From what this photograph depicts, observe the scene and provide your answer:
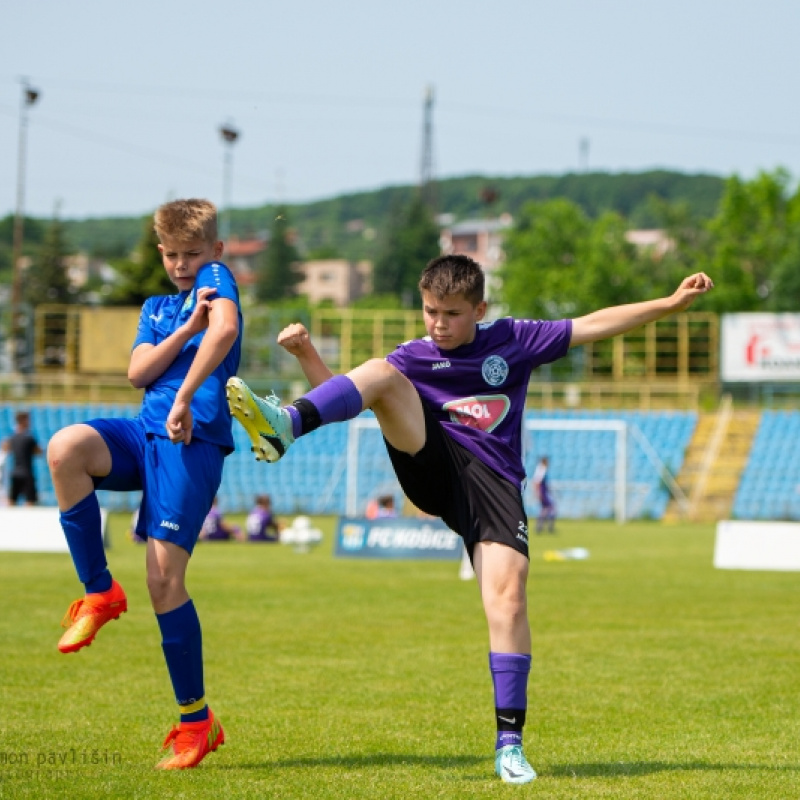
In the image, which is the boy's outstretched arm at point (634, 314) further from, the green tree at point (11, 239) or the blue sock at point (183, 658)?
the green tree at point (11, 239)

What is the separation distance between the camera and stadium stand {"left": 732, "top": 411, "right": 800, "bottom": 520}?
128ft

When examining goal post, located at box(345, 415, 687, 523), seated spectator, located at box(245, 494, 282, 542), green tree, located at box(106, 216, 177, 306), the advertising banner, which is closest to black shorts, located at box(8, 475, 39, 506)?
seated spectator, located at box(245, 494, 282, 542)

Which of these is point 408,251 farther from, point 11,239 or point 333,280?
point 11,239

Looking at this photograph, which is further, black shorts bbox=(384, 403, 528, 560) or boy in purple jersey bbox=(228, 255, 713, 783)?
black shorts bbox=(384, 403, 528, 560)

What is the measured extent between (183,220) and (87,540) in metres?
1.44

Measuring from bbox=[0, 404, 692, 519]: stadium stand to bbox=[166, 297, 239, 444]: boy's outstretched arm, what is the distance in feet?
113

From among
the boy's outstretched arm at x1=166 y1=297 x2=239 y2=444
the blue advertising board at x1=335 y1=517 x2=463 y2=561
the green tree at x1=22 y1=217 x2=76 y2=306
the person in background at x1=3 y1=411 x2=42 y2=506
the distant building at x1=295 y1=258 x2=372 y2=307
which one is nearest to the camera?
the boy's outstretched arm at x1=166 y1=297 x2=239 y2=444

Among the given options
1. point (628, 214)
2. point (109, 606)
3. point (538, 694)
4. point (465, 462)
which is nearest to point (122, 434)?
point (109, 606)

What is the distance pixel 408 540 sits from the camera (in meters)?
20.0

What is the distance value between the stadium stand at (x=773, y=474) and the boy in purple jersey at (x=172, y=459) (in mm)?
34611

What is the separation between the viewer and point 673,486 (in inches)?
1583

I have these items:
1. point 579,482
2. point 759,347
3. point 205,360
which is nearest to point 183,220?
point 205,360

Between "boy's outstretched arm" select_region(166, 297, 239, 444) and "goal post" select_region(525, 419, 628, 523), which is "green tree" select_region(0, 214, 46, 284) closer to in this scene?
"goal post" select_region(525, 419, 628, 523)

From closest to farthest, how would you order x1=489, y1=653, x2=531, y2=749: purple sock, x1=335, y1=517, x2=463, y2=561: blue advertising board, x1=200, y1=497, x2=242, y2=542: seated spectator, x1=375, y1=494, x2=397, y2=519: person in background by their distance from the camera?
1. x1=489, y1=653, x2=531, y2=749: purple sock
2. x1=335, y1=517, x2=463, y2=561: blue advertising board
3. x1=375, y1=494, x2=397, y2=519: person in background
4. x1=200, y1=497, x2=242, y2=542: seated spectator
